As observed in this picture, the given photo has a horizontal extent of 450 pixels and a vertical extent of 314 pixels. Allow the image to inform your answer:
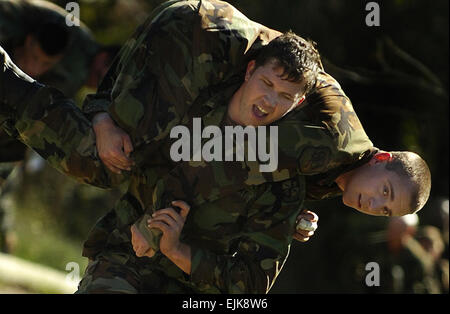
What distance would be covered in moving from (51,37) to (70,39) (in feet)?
1.07

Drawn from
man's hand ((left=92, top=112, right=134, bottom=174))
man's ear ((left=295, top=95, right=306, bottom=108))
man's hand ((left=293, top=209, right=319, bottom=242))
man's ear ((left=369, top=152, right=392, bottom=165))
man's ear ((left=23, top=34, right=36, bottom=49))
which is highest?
man's ear ((left=23, top=34, right=36, bottom=49))

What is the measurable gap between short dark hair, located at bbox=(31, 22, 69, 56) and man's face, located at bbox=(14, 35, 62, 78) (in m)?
0.03

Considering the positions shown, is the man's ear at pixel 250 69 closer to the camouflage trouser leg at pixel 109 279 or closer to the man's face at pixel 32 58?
the camouflage trouser leg at pixel 109 279

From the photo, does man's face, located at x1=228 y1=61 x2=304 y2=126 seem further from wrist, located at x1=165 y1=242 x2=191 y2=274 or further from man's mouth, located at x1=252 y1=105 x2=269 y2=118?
wrist, located at x1=165 y1=242 x2=191 y2=274

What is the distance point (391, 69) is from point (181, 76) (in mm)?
4076

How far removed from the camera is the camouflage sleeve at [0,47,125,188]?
13.0 ft

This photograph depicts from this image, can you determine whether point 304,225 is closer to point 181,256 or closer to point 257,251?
point 257,251

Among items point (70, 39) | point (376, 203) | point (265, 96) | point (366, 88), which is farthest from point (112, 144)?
point (366, 88)

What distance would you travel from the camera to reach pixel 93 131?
12.9 feet

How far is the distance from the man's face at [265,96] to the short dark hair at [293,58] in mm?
24

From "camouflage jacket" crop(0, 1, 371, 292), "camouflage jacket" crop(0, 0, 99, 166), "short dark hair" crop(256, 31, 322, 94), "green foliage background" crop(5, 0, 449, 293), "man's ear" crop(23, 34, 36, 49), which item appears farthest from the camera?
"green foliage background" crop(5, 0, 449, 293)

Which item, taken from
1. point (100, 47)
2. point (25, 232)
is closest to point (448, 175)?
point (100, 47)

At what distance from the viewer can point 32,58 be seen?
255 inches

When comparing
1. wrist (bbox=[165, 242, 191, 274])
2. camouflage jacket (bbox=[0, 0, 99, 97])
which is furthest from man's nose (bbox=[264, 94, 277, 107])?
camouflage jacket (bbox=[0, 0, 99, 97])
